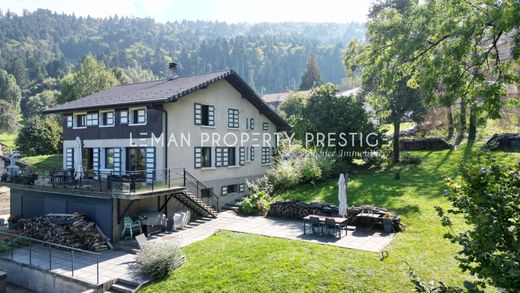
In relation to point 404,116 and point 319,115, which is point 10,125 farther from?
point 404,116

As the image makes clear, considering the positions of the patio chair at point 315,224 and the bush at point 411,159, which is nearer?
the patio chair at point 315,224

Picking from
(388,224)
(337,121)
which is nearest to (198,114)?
(337,121)

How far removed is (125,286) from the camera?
40.5 ft

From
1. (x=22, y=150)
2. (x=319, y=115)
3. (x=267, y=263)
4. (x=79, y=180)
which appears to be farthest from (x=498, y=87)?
(x=22, y=150)

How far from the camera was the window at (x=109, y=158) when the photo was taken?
2195 centimetres

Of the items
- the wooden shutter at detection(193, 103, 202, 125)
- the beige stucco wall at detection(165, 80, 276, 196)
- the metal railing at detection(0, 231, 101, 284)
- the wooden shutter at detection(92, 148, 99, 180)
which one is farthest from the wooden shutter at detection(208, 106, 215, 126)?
the metal railing at detection(0, 231, 101, 284)

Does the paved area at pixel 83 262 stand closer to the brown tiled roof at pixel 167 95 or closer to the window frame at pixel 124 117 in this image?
the window frame at pixel 124 117

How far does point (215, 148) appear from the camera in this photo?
76.7 ft

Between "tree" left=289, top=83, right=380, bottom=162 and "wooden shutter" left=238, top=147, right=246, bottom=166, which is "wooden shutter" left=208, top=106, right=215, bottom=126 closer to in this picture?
"wooden shutter" left=238, top=147, right=246, bottom=166

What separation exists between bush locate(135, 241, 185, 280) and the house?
135 inches

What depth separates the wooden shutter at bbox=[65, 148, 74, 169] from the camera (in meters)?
23.7

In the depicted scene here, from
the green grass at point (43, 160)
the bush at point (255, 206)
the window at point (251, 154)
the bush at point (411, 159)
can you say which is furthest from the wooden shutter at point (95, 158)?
the bush at point (411, 159)

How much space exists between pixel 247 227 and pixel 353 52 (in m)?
9.60

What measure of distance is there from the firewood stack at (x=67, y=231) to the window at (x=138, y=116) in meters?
5.90
